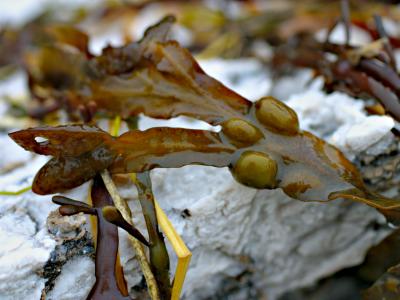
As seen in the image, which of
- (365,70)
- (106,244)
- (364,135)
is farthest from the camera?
(365,70)

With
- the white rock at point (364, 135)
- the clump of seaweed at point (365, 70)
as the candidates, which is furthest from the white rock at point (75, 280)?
the clump of seaweed at point (365, 70)

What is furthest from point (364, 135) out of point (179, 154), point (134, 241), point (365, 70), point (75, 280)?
point (75, 280)

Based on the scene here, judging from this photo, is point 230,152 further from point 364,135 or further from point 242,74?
point 242,74

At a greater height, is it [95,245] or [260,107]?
[260,107]

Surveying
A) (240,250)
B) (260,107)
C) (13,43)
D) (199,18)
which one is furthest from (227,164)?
(13,43)

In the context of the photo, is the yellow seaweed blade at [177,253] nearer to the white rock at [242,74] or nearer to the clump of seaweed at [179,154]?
the clump of seaweed at [179,154]

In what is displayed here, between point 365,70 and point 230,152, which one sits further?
point 365,70

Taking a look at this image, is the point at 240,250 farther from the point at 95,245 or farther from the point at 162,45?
the point at 162,45

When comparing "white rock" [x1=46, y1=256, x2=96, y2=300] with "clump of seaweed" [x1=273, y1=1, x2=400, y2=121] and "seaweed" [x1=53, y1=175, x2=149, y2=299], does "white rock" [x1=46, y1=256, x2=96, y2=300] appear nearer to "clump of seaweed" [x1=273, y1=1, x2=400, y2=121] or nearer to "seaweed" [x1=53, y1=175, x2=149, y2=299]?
"seaweed" [x1=53, y1=175, x2=149, y2=299]
